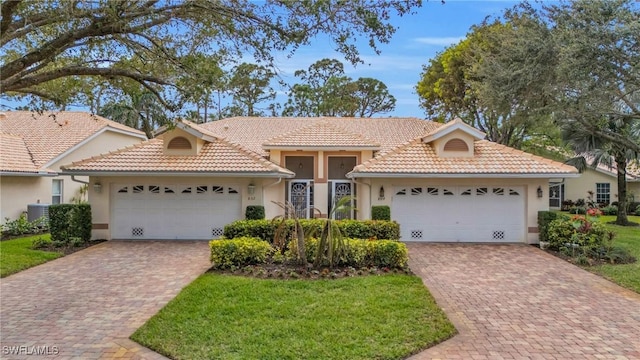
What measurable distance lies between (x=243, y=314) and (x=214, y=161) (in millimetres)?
9430

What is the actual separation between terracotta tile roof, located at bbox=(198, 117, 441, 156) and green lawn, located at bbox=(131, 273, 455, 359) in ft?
44.5

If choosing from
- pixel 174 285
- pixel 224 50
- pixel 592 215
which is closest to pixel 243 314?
pixel 174 285

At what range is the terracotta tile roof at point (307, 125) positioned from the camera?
22203 mm

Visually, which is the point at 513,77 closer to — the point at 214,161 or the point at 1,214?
the point at 214,161

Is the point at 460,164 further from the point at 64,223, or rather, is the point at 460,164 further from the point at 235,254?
the point at 64,223

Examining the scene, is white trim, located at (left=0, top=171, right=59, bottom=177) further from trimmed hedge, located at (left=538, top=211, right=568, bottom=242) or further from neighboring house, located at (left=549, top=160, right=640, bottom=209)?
neighboring house, located at (left=549, top=160, right=640, bottom=209)

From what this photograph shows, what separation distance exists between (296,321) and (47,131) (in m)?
21.2

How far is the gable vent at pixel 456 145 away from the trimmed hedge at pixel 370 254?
7.03 metres

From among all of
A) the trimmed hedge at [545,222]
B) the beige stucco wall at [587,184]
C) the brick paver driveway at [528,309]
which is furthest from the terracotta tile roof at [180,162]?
the beige stucco wall at [587,184]

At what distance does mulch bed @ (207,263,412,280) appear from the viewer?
30.8 ft

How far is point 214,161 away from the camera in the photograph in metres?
15.5

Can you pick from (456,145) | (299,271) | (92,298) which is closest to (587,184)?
(456,145)

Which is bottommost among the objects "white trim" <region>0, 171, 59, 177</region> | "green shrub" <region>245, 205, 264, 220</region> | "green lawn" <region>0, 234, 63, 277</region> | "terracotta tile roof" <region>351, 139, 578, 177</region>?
"green lawn" <region>0, 234, 63, 277</region>

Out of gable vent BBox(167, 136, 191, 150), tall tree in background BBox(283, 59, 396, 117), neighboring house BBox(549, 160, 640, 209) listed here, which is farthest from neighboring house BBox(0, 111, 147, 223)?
neighboring house BBox(549, 160, 640, 209)
